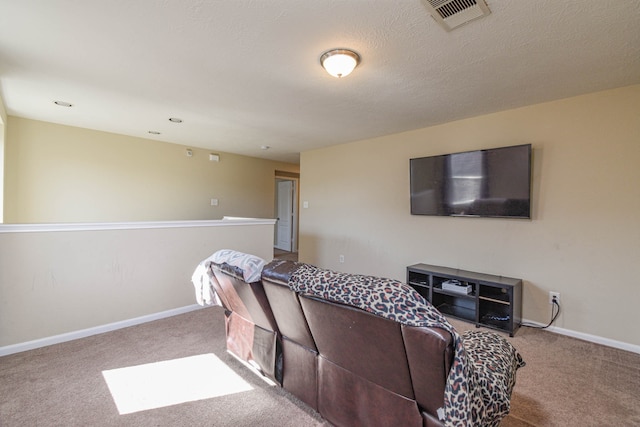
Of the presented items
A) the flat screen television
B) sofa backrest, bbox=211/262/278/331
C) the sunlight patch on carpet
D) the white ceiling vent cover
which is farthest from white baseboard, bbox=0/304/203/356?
the white ceiling vent cover

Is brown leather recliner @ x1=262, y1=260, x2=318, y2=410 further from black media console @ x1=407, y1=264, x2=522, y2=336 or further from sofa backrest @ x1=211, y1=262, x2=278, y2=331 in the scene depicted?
black media console @ x1=407, y1=264, x2=522, y2=336

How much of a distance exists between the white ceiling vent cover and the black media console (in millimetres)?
2391

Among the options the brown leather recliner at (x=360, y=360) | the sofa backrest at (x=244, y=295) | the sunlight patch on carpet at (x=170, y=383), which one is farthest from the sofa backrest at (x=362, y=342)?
the sunlight patch on carpet at (x=170, y=383)

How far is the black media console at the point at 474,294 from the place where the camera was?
2900mm

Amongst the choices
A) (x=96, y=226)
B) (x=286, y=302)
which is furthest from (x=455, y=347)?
(x=96, y=226)

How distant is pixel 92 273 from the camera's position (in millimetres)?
2785

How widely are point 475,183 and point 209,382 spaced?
325 centimetres

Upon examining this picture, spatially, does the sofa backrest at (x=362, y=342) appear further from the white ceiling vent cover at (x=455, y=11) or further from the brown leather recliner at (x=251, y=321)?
the white ceiling vent cover at (x=455, y=11)

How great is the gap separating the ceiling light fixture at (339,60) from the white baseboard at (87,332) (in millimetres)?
2985

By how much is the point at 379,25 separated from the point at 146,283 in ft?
10.5

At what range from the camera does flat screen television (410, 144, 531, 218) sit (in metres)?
2.99

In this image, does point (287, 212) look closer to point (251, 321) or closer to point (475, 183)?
point (475, 183)

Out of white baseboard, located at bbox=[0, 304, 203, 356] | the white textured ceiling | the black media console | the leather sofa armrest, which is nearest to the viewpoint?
the leather sofa armrest

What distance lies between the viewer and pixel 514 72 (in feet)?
7.55
